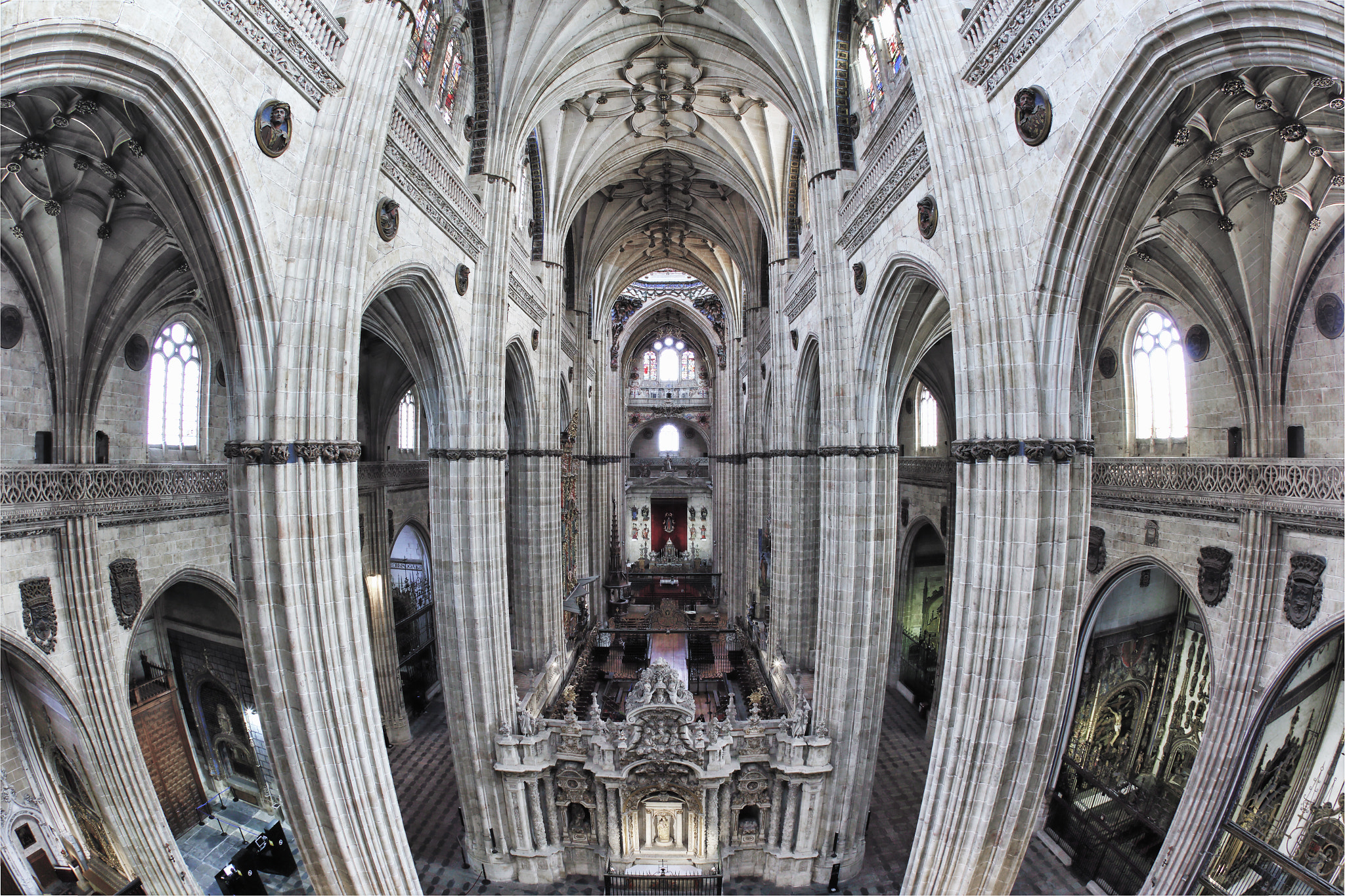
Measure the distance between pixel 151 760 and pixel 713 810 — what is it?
38.7 ft

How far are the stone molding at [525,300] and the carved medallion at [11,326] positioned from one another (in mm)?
7878

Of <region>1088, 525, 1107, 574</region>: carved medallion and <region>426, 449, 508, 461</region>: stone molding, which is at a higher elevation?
<region>426, 449, 508, 461</region>: stone molding

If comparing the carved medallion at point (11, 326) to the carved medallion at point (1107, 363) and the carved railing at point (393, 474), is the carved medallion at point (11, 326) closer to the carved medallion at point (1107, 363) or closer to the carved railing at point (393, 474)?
the carved medallion at point (1107, 363)

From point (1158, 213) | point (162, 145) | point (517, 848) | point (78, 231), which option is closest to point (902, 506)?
point (1158, 213)

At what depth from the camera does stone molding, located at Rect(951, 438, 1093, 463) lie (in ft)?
19.3

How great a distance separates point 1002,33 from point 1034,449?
14.3 ft

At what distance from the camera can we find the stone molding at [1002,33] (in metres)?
5.52

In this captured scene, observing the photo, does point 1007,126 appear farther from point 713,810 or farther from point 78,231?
point 78,231

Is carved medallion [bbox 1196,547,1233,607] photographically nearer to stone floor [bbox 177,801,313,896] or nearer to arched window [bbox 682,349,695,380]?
stone floor [bbox 177,801,313,896]

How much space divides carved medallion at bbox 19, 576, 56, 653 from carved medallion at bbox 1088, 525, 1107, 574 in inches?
717

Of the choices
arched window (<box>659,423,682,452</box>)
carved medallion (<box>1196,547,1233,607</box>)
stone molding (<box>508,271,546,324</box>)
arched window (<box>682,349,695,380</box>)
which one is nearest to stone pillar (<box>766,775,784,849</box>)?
carved medallion (<box>1196,547,1233,607</box>)

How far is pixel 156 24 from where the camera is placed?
15.8ft

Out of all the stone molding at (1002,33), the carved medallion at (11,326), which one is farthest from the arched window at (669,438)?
the stone molding at (1002,33)

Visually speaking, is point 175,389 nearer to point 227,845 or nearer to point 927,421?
point 227,845
